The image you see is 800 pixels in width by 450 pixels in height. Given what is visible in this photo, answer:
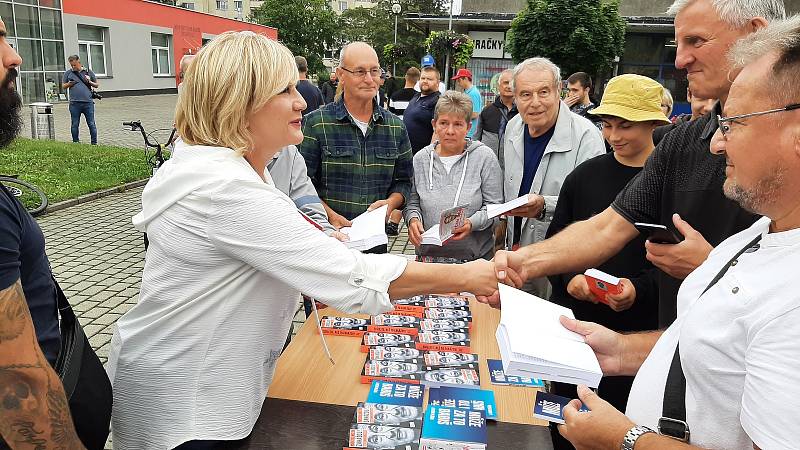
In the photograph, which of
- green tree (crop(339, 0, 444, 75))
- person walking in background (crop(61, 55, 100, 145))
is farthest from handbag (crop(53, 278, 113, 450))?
green tree (crop(339, 0, 444, 75))

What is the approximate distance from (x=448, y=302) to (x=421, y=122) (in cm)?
554

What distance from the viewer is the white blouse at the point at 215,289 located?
1624mm

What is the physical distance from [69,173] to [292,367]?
9.95 meters

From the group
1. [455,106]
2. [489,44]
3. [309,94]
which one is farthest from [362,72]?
[489,44]

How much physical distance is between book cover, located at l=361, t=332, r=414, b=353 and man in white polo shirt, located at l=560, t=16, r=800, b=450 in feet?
3.34

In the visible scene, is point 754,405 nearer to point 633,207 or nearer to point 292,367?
point 633,207

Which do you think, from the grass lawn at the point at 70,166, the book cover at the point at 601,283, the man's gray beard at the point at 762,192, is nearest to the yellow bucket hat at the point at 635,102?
the book cover at the point at 601,283

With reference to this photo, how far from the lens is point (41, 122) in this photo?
549 inches

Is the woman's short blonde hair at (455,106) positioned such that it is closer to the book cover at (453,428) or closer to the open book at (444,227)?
the open book at (444,227)

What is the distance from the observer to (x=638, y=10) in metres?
26.8

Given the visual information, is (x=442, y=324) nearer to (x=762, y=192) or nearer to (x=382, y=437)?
(x=382, y=437)

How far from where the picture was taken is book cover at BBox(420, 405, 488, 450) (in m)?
1.68

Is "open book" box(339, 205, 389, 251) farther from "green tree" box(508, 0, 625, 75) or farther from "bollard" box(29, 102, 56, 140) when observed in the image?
"green tree" box(508, 0, 625, 75)

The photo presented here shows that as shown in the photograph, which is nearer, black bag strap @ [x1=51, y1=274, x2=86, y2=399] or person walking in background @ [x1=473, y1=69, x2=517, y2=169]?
black bag strap @ [x1=51, y1=274, x2=86, y2=399]
